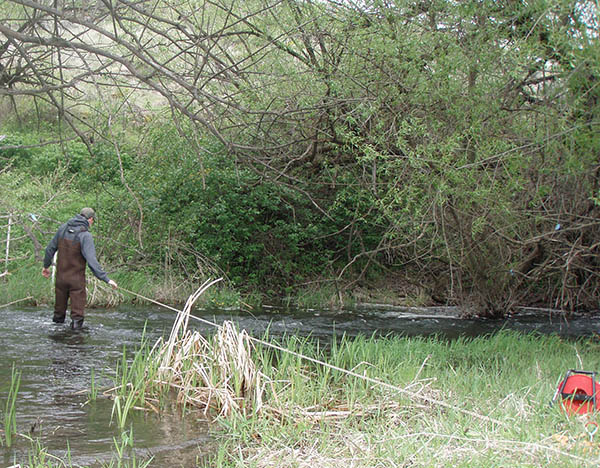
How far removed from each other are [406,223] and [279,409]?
5.84m

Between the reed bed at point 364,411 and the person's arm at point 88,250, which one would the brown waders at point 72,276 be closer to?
the person's arm at point 88,250

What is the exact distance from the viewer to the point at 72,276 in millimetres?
10961

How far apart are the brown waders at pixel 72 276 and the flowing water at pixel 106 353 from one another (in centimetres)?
40

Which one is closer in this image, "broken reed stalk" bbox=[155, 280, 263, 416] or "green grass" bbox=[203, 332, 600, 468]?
"green grass" bbox=[203, 332, 600, 468]

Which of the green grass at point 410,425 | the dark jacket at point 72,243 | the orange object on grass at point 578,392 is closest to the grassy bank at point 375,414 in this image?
the green grass at point 410,425

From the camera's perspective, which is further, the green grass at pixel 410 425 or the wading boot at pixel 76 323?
the wading boot at pixel 76 323

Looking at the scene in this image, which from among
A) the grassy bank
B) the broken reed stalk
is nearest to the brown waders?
the grassy bank

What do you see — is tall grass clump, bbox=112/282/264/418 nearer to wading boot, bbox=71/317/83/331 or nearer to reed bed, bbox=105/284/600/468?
reed bed, bbox=105/284/600/468

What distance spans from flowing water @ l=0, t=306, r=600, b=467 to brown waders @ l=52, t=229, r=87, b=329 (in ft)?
1.30

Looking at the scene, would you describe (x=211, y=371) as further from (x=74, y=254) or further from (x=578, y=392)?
(x=74, y=254)

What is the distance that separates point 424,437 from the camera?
521cm

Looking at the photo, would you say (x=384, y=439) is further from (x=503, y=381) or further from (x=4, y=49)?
(x=4, y=49)

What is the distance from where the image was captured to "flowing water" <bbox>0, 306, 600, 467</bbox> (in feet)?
18.9

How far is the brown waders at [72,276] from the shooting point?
1088cm
